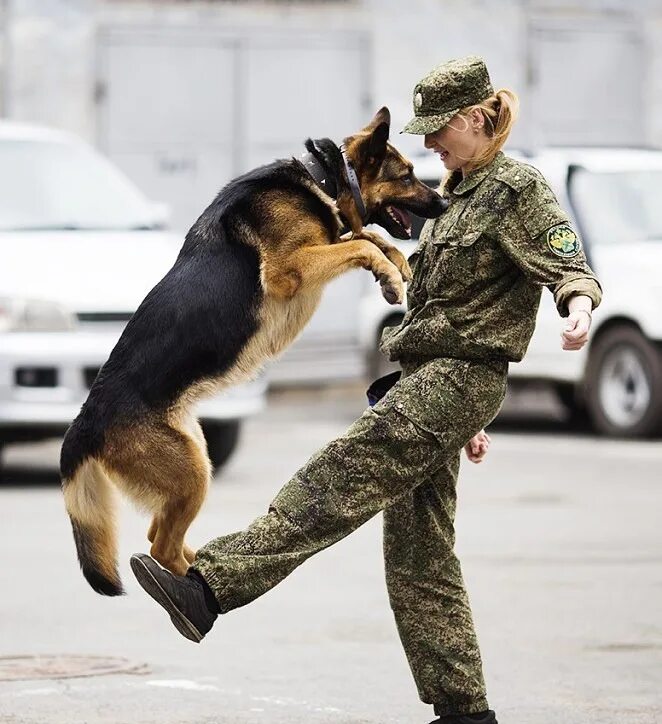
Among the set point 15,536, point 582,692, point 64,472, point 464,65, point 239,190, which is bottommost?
point 15,536

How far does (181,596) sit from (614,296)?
9.12m

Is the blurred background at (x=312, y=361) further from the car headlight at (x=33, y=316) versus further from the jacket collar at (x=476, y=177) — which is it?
the jacket collar at (x=476, y=177)

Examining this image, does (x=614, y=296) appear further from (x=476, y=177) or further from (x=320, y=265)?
(x=476, y=177)

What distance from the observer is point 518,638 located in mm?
7242

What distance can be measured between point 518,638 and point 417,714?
1290 mm

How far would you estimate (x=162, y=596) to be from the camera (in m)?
5.06

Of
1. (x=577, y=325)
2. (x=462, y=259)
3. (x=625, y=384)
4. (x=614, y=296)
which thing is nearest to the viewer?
(x=577, y=325)

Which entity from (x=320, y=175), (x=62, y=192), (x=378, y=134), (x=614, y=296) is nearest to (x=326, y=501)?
(x=320, y=175)

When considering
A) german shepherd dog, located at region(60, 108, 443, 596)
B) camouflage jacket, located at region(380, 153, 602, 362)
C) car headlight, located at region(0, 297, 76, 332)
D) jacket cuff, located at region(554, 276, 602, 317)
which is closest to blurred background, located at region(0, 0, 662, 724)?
car headlight, located at region(0, 297, 76, 332)

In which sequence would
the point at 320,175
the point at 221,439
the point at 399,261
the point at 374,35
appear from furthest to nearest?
the point at 374,35 → the point at 221,439 → the point at 320,175 → the point at 399,261

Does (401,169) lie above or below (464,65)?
below

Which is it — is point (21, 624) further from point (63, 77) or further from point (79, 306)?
point (63, 77)

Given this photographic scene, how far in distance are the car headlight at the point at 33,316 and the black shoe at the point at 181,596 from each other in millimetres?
6161

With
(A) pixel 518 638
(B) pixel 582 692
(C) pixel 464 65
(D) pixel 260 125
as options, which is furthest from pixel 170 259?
(D) pixel 260 125
